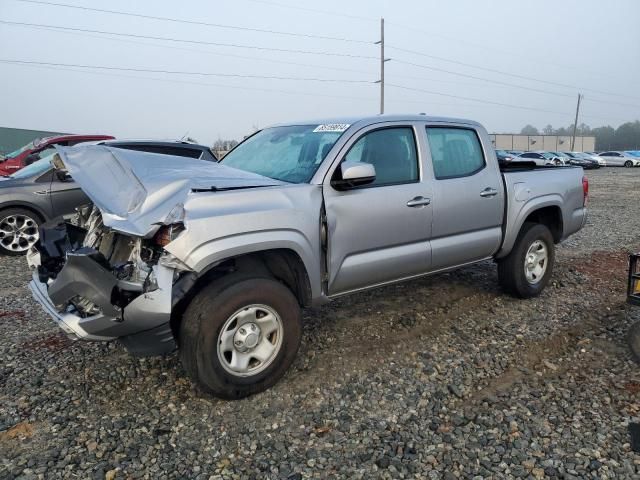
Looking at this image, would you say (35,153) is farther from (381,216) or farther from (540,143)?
(540,143)

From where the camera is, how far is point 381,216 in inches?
147

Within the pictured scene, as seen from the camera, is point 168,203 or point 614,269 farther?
point 614,269

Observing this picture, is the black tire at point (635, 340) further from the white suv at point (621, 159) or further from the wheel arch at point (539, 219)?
the white suv at point (621, 159)

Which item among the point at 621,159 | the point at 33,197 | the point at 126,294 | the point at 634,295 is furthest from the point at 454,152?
the point at 621,159

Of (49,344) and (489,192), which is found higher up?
(489,192)

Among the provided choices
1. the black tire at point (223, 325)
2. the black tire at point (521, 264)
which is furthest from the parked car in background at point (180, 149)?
the black tire at point (223, 325)

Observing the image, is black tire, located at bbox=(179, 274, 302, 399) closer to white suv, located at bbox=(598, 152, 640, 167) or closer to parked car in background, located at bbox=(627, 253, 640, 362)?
parked car in background, located at bbox=(627, 253, 640, 362)

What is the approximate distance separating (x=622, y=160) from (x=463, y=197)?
49.1 m

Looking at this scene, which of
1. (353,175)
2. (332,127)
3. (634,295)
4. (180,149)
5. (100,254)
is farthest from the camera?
(180,149)

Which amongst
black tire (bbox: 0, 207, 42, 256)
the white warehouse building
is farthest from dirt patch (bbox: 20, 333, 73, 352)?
the white warehouse building

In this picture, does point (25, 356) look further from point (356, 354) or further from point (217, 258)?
point (356, 354)

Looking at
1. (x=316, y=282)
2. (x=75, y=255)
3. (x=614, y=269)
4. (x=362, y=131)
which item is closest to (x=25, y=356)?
(x=75, y=255)

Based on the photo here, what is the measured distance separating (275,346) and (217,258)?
77 cm

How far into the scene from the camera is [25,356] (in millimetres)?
3797
